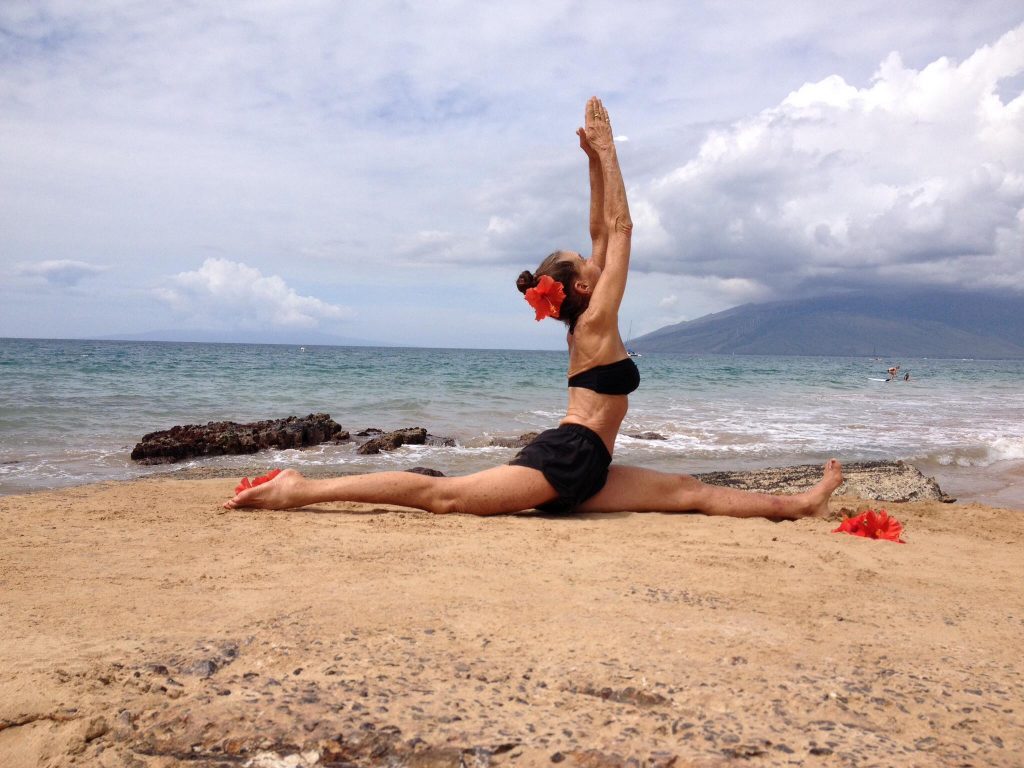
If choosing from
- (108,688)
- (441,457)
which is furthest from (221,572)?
(441,457)

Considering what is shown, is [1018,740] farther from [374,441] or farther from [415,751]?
[374,441]

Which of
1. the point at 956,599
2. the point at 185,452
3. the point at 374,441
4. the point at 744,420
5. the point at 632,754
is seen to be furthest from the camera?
the point at 744,420

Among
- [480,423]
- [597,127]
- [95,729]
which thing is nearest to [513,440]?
[480,423]

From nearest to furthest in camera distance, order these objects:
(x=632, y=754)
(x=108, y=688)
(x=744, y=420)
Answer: (x=632, y=754) < (x=108, y=688) < (x=744, y=420)

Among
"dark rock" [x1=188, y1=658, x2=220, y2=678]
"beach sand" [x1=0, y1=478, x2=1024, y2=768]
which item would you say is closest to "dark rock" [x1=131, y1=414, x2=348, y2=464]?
"beach sand" [x1=0, y1=478, x2=1024, y2=768]

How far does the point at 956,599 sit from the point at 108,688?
9.69 feet

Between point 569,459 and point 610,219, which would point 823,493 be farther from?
point 610,219

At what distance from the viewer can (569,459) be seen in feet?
14.4

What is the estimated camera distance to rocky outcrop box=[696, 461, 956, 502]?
6.43m

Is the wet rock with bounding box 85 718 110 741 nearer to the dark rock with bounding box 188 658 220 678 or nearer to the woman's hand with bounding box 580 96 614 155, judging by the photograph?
the dark rock with bounding box 188 658 220 678

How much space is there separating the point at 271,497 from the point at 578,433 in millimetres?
1923

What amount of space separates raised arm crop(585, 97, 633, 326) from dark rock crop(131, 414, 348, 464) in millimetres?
7660

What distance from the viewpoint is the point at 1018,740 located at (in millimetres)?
1747

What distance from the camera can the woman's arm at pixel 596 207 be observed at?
184 inches
